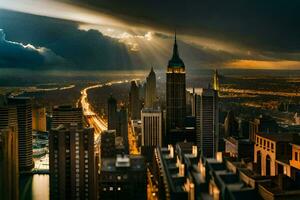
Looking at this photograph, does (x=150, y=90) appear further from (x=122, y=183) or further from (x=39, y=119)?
(x=122, y=183)

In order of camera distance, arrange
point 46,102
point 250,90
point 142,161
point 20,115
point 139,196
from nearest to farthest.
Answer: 1. point 139,196
2. point 142,161
3. point 250,90
4. point 46,102
5. point 20,115

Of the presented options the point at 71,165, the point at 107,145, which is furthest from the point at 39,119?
the point at 71,165

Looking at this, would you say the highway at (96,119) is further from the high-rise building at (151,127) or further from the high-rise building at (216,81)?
the high-rise building at (216,81)

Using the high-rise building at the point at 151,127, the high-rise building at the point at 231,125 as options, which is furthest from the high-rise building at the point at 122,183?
the high-rise building at the point at 151,127

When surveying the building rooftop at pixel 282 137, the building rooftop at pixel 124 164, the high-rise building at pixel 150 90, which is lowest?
the building rooftop at pixel 124 164

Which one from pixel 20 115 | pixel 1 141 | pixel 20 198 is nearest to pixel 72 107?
pixel 20 115

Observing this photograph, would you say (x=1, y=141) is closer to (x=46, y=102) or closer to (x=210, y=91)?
(x=46, y=102)
